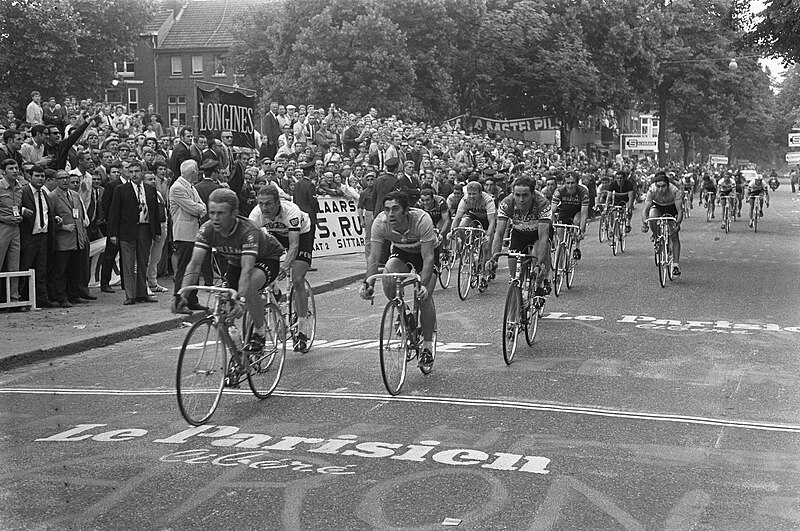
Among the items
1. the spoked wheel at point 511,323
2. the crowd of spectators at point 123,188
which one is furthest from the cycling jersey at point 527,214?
the spoked wheel at point 511,323

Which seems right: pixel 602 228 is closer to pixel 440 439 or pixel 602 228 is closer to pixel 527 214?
pixel 527 214

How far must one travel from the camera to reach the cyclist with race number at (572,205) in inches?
742

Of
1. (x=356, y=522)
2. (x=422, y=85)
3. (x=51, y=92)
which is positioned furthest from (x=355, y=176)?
(x=51, y=92)

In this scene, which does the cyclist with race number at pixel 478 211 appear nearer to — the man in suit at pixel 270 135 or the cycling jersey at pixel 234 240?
the cycling jersey at pixel 234 240

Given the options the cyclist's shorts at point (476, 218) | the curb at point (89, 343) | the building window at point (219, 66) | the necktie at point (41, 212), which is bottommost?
the curb at point (89, 343)

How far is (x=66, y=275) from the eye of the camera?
15.9 m

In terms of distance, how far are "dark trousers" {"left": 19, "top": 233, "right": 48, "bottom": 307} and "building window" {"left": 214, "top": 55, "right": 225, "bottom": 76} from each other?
158ft

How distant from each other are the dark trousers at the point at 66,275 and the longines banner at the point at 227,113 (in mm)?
4503

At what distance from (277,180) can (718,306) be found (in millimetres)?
8532

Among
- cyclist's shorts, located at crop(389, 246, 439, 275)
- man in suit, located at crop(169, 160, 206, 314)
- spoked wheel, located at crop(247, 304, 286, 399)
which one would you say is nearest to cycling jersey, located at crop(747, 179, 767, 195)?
man in suit, located at crop(169, 160, 206, 314)

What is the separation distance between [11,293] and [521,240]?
643 cm

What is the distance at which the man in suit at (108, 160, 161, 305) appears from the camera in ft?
51.6

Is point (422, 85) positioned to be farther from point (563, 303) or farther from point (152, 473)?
point (152, 473)

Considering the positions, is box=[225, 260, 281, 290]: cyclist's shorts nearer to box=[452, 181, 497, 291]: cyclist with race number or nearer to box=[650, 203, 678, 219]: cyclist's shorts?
box=[452, 181, 497, 291]: cyclist with race number
